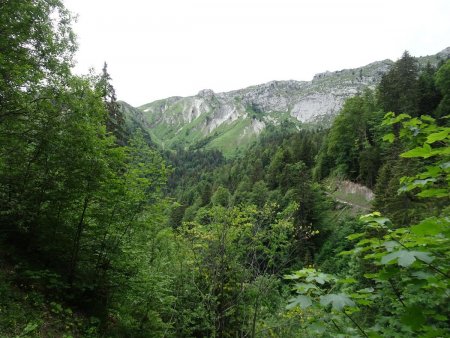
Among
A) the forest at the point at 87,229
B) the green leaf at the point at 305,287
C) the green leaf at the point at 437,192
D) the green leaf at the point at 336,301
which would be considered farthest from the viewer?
the forest at the point at 87,229

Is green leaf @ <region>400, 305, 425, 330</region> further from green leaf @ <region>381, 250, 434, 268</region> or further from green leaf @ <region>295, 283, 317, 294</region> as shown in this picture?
green leaf @ <region>295, 283, 317, 294</region>

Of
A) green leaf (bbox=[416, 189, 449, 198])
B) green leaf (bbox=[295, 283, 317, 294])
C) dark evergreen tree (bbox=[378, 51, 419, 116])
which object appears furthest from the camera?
dark evergreen tree (bbox=[378, 51, 419, 116])

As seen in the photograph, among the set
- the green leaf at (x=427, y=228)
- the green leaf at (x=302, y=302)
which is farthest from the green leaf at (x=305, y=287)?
the green leaf at (x=427, y=228)

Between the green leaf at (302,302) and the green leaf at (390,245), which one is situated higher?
the green leaf at (390,245)

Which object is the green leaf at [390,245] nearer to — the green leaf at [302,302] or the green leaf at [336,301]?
the green leaf at [336,301]

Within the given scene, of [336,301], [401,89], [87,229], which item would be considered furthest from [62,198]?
[401,89]

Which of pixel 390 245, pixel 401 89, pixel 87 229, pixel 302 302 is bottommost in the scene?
pixel 87 229

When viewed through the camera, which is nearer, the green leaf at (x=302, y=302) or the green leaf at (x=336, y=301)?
the green leaf at (x=336, y=301)

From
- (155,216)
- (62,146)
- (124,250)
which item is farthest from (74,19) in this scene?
(124,250)

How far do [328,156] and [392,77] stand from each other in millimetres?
16985

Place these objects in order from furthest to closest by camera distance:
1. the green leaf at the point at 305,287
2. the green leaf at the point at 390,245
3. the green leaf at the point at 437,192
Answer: the green leaf at the point at 437,192 → the green leaf at the point at 305,287 → the green leaf at the point at 390,245

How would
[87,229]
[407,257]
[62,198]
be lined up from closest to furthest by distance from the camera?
[407,257] → [62,198] → [87,229]

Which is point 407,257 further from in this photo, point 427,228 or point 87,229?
point 87,229

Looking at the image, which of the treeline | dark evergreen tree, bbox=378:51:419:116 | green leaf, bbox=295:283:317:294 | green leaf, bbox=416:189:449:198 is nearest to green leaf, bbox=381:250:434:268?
green leaf, bbox=295:283:317:294
